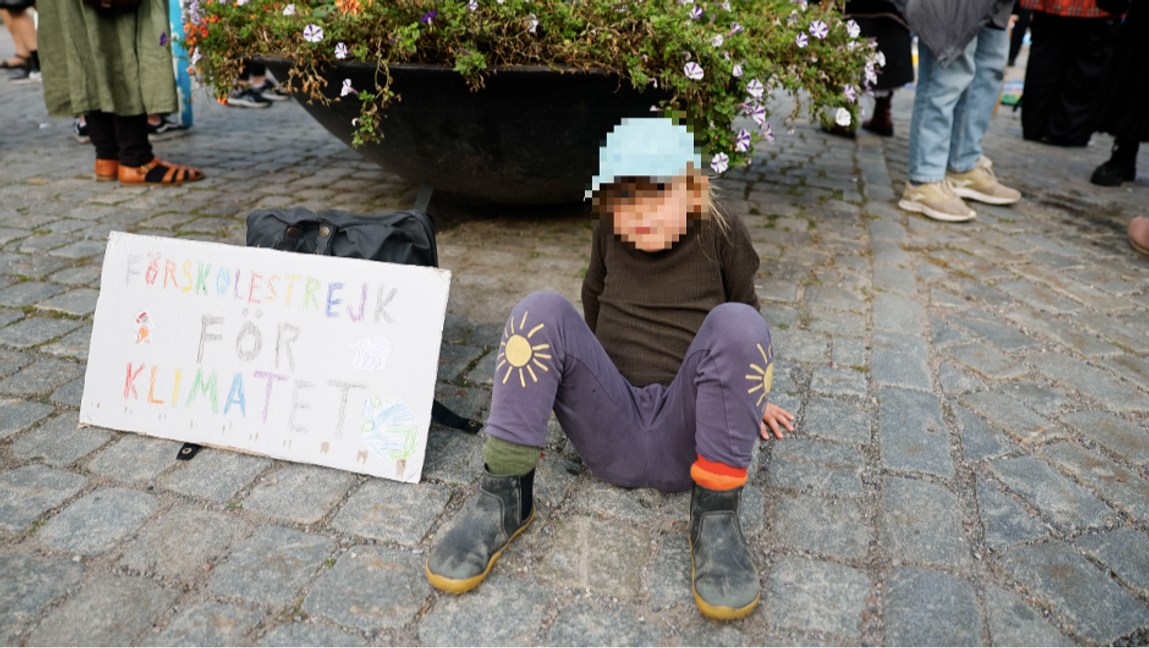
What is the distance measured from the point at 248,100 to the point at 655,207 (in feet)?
24.3

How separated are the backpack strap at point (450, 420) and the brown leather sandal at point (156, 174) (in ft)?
11.8

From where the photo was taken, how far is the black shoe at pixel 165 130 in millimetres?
6121

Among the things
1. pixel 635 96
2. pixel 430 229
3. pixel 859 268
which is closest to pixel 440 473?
pixel 430 229

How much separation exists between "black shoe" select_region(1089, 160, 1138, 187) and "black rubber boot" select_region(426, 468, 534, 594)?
18.2ft

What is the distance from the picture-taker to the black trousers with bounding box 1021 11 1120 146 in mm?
5574

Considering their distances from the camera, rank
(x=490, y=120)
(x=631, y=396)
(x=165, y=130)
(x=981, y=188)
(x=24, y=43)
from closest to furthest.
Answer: (x=631, y=396)
(x=490, y=120)
(x=981, y=188)
(x=165, y=130)
(x=24, y=43)

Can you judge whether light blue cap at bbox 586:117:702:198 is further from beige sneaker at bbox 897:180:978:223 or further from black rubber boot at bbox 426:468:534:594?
beige sneaker at bbox 897:180:978:223

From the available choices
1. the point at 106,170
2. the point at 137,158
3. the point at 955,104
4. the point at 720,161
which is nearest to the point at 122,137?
the point at 137,158

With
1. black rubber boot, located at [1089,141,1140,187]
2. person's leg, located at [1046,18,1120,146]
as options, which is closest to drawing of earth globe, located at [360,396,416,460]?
black rubber boot, located at [1089,141,1140,187]

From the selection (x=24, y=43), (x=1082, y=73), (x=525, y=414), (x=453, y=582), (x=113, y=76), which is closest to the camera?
(x=453, y=582)

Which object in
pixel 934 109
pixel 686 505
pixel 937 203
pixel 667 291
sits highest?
pixel 934 109

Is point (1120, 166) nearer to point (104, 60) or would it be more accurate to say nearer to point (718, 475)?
point (718, 475)

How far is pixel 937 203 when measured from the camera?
174 inches

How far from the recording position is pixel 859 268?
356 centimetres
